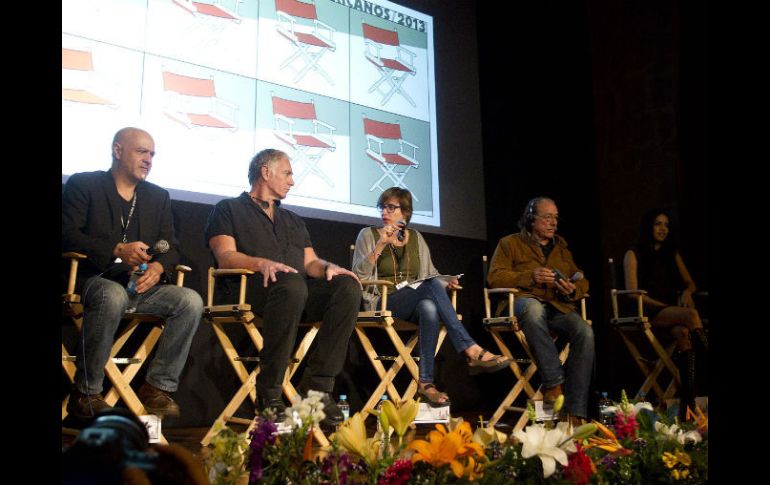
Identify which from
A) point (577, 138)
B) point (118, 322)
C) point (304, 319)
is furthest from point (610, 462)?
point (577, 138)

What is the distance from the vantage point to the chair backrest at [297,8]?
3.91 m

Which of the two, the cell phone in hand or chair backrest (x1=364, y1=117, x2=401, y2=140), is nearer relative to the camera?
the cell phone in hand

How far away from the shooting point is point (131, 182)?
2.98 meters

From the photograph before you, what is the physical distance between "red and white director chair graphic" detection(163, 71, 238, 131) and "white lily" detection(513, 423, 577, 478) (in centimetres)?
280

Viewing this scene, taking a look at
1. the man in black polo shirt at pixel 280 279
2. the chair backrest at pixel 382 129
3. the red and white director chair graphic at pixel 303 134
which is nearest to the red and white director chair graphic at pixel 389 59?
the chair backrest at pixel 382 129

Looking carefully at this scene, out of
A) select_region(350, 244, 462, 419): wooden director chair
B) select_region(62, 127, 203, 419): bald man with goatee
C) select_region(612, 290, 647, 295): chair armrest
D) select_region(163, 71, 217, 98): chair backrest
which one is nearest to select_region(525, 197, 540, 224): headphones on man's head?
select_region(612, 290, 647, 295): chair armrest

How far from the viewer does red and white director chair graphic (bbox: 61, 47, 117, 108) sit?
3.09 m

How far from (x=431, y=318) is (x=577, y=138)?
2.09 m

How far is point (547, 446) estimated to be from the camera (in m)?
0.96

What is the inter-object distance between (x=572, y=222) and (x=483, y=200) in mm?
597

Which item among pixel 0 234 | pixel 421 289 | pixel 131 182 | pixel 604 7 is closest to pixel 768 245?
pixel 0 234

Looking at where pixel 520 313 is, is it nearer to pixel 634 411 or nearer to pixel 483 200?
pixel 483 200

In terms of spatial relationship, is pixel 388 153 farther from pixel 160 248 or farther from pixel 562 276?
pixel 160 248

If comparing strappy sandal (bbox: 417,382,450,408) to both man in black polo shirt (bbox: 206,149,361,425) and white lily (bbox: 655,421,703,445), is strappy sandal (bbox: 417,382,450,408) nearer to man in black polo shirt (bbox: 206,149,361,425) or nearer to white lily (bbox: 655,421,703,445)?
man in black polo shirt (bbox: 206,149,361,425)
